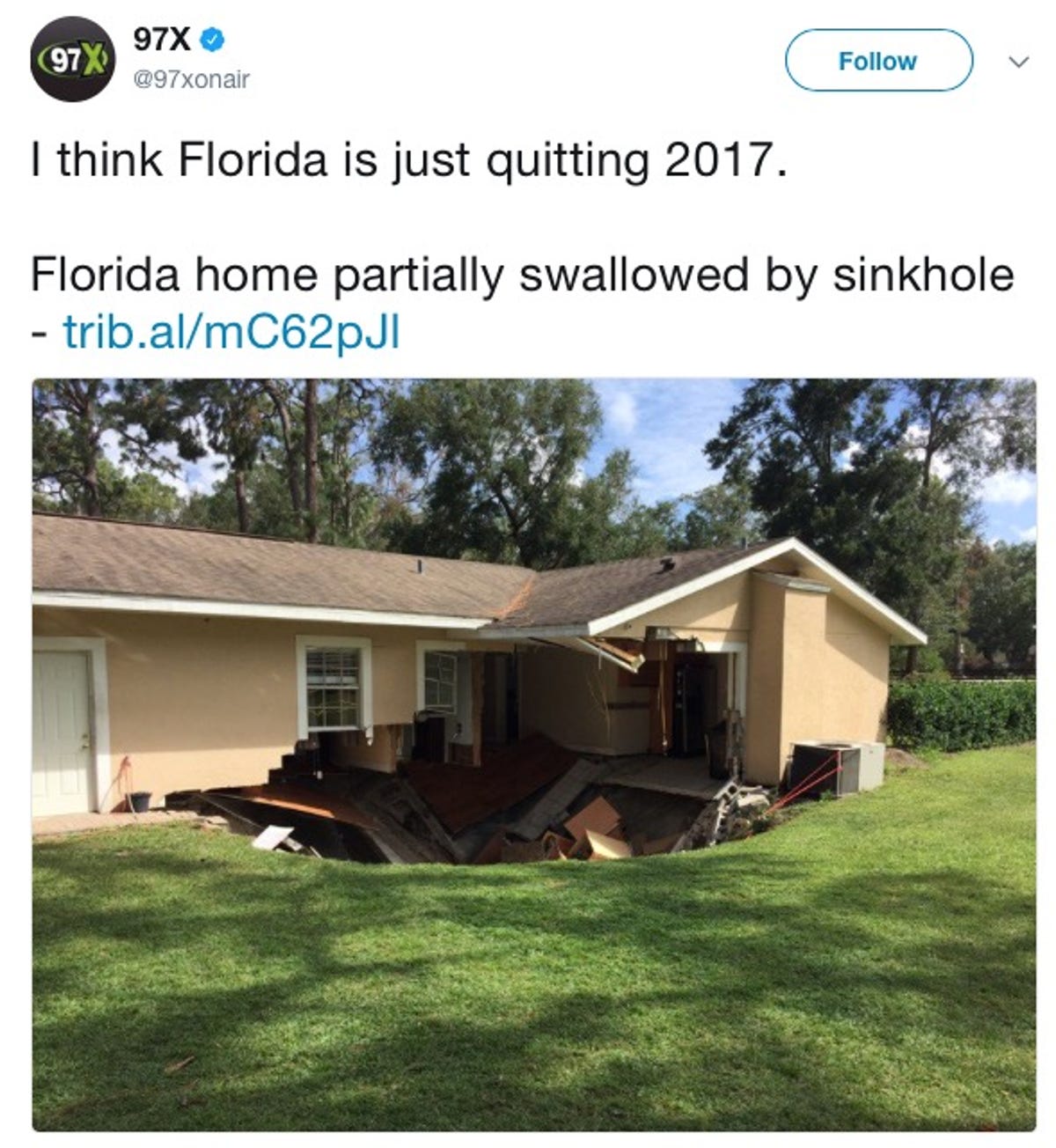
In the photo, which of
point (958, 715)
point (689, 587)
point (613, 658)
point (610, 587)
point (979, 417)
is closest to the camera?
point (979, 417)

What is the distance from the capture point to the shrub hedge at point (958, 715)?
14.1 m

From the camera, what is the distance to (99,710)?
27.7 feet

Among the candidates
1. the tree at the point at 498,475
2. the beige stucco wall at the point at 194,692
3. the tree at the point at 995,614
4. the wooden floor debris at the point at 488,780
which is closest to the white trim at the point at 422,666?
the beige stucco wall at the point at 194,692

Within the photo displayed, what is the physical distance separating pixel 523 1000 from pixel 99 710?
6.22m

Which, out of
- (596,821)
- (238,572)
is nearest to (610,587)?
(596,821)

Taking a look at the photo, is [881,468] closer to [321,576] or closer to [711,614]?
[711,614]

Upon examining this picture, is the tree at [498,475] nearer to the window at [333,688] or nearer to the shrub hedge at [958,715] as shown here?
the shrub hedge at [958,715]

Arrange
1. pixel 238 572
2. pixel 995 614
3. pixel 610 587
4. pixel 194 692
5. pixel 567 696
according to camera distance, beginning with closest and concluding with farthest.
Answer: pixel 194 692 → pixel 238 572 → pixel 610 587 → pixel 995 614 → pixel 567 696

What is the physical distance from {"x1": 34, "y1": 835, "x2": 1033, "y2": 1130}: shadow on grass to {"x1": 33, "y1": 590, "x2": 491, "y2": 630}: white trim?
7.72ft

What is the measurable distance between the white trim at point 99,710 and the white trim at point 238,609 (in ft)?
1.82

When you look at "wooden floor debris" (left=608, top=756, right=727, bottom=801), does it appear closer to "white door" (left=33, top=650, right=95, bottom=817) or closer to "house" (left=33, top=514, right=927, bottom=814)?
"house" (left=33, top=514, right=927, bottom=814)

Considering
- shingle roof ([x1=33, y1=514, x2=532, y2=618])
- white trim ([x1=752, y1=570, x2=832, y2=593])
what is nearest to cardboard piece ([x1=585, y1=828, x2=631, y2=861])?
shingle roof ([x1=33, y1=514, x2=532, y2=618])

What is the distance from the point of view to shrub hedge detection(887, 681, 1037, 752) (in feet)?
46.3
